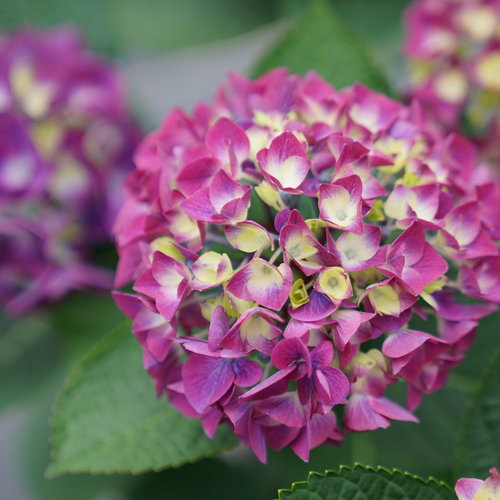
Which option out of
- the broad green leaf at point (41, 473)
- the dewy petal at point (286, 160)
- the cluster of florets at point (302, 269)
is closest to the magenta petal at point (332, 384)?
the cluster of florets at point (302, 269)

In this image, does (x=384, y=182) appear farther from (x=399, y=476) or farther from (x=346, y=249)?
(x=399, y=476)

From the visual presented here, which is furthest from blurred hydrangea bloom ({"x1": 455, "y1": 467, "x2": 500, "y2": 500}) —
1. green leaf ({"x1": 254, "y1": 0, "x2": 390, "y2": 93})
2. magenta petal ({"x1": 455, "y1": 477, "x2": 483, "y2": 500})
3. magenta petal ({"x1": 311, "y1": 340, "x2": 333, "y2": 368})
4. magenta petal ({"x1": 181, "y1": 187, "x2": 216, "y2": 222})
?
green leaf ({"x1": 254, "y1": 0, "x2": 390, "y2": 93})

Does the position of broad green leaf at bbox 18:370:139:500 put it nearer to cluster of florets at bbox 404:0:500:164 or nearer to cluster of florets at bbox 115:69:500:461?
cluster of florets at bbox 115:69:500:461

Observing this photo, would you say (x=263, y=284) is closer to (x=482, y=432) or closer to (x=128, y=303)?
Answer: (x=128, y=303)

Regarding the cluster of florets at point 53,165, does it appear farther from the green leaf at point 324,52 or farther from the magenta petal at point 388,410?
the magenta petal at point 388,410

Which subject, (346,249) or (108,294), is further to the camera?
(108,294)

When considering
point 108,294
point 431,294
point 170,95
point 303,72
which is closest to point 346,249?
point 431,294
